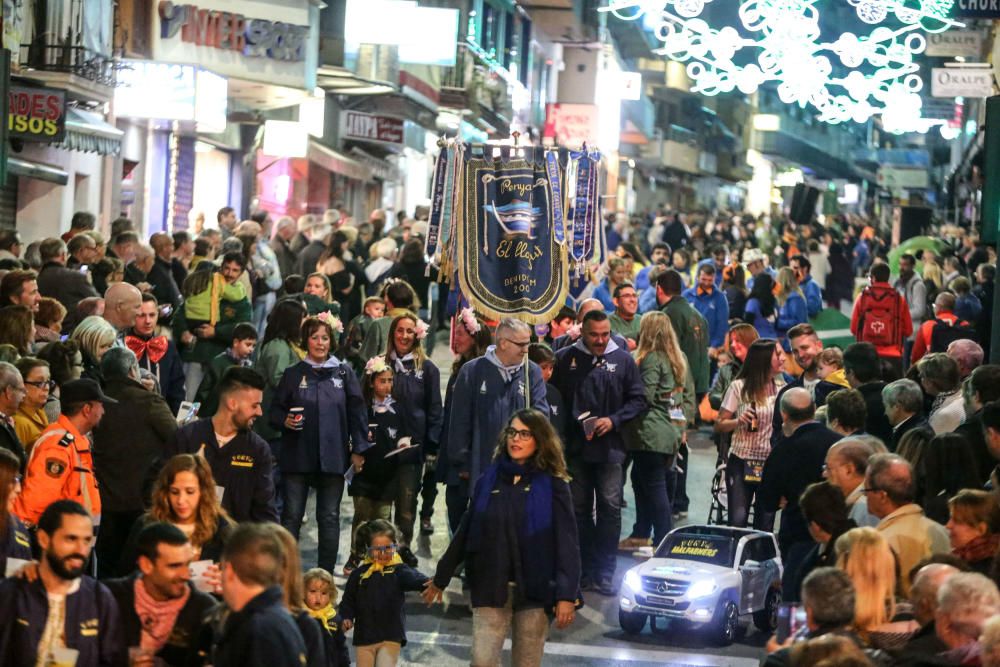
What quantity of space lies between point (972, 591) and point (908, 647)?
0.39 meters

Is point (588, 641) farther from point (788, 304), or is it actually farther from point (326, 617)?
point (788, 304)

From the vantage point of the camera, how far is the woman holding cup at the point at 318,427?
12.3 metres

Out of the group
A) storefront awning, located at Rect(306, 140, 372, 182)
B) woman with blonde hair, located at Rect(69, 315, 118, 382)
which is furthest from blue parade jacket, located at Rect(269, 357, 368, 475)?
storefront awning, located at Rect(306, 140, 372, 182)

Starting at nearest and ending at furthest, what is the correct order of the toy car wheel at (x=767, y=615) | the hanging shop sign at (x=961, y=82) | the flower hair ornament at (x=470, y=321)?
the toy car wheel at (x=767, y=615) < the flower hair ornament at (x=470, y=321) < the hanging shop sign at (x=961, y=82)

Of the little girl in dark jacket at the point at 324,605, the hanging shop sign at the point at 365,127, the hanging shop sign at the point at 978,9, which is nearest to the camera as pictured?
the little girl in dark jacket at the point at 324,605

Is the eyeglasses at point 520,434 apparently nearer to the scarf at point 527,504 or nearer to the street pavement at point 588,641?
the scarf at point 527,504

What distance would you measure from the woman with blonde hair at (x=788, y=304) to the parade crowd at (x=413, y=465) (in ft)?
3.81

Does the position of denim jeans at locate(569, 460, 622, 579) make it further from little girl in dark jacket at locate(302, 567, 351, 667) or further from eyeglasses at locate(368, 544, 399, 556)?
little girl in dark jacket at locate(302, 567, 351, 667)

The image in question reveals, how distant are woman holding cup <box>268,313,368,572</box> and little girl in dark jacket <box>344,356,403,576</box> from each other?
582mm

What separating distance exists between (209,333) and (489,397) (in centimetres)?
490

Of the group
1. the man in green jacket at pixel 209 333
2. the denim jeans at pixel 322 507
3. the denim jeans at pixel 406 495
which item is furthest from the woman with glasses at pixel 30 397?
the man in green jacket at pixel 209 333

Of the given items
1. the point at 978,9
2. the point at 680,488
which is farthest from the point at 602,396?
the point at 978,9

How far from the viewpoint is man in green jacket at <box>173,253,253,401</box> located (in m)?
16.3

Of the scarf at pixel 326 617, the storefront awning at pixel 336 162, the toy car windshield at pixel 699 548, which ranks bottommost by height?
the toy car windshield at pixel 699 548
